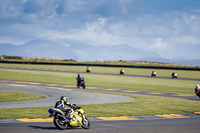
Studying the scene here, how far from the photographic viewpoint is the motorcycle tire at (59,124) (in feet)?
42.3

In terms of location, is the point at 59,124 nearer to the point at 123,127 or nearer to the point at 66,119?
the point at 66,119

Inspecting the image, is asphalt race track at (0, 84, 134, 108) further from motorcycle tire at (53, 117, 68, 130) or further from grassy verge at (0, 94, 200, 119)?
motorcycle tire at (53, 117, 68, 130)

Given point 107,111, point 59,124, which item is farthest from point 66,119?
point 107,111

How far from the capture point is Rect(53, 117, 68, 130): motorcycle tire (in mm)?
12906

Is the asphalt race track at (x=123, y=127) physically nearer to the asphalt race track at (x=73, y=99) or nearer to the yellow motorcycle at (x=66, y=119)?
the yellow motorcycle at (x=66, y=119)

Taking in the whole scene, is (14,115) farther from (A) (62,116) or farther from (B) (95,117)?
(A) (62,116)

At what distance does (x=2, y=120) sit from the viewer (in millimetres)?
15797

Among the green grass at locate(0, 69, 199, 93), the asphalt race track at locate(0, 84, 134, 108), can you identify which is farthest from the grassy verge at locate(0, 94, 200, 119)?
the green grass at locate(0, 69, 199, 93)

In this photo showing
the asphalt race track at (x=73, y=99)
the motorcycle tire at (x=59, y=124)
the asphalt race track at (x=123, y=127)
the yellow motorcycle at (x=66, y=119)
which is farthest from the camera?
the asphalt race track at (x=73, y=99)

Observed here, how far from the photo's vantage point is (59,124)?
42.5 feet

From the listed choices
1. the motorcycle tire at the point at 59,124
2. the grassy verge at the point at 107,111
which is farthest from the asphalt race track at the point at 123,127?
the grassy verge at the point at 107,111

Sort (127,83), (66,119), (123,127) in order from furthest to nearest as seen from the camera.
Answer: (127,83) → (123,127) → (66,119)

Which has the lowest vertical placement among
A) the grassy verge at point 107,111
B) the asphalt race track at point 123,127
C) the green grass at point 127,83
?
the asphalt race track at point 123,127

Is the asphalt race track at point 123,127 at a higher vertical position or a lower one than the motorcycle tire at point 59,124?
lower
